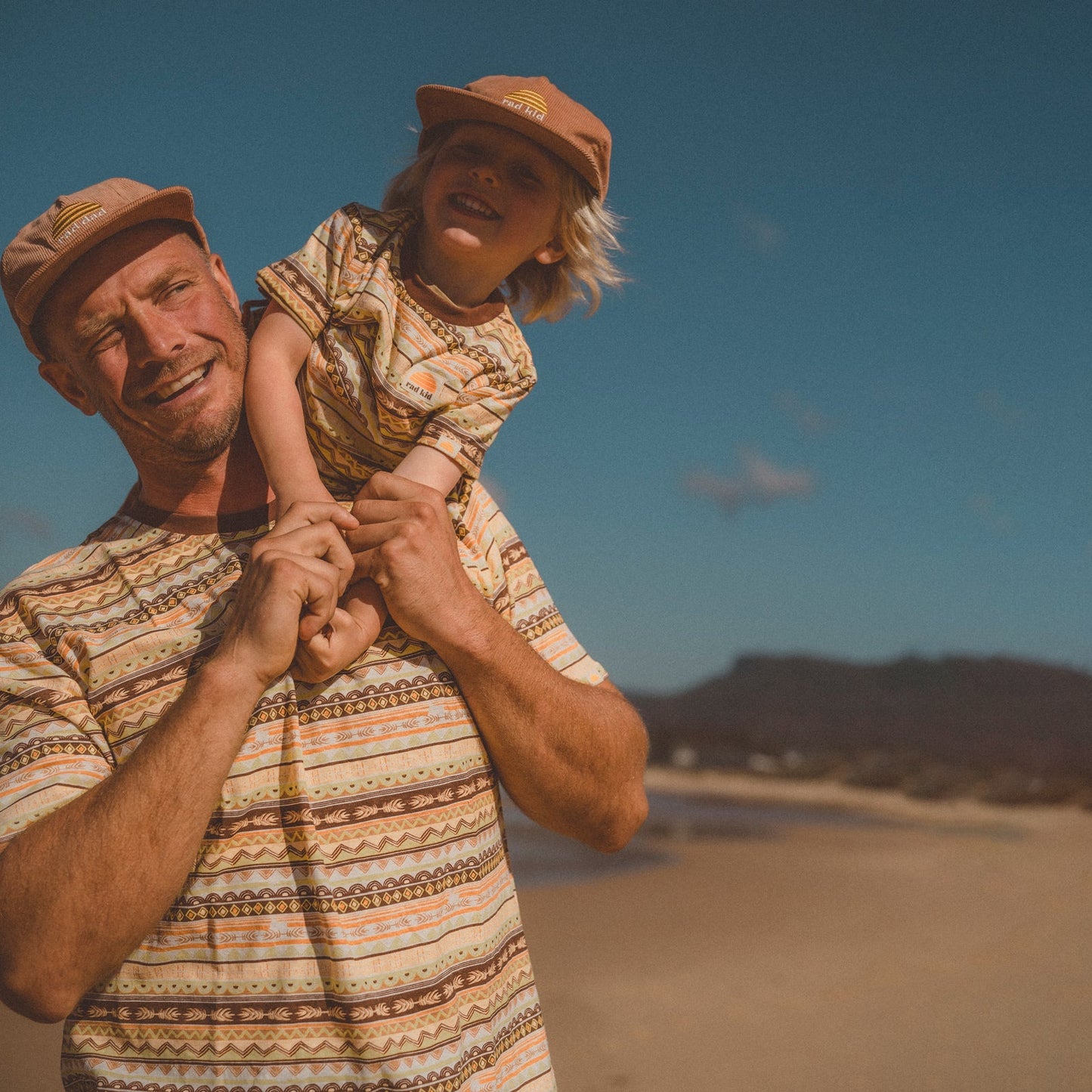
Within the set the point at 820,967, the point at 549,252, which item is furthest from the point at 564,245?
the point at 820,967

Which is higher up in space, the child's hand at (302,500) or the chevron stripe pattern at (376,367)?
the chevron stripe pattern at (376,367)

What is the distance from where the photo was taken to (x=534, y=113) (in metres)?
2.16

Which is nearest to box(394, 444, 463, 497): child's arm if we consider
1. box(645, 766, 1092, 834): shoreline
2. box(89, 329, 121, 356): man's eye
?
box(89, 329, 121, 356): man's eye

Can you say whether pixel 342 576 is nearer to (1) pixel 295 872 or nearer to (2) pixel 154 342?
(1) pixel 295 872

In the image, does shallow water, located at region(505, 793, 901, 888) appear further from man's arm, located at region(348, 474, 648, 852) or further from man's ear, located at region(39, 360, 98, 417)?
man's arm, located at region(348, 474, 648, 852)

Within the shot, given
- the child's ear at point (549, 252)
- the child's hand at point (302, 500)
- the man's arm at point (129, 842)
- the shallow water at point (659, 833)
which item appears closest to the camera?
the man's arm at point (129, 842)

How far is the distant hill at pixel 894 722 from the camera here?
21906 mm

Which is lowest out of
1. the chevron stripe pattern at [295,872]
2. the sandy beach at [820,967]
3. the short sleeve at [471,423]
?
the sandy beach at [820,967]

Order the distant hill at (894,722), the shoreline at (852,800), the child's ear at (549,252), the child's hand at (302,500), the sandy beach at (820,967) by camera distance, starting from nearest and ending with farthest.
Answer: the child's hand at (302,500)
the child's ear at (549,252)
the sandy beach at (820,967)
the shoreline at (852,800)
the distant hill at (894,722)

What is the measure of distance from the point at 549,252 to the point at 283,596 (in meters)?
1.13

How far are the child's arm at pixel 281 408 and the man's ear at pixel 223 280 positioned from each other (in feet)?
0.70

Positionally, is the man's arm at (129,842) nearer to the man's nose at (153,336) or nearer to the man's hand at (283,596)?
the man's hand at (283,596)

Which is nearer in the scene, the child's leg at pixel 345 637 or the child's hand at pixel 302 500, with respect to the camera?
the child's leg at pixel 345 637

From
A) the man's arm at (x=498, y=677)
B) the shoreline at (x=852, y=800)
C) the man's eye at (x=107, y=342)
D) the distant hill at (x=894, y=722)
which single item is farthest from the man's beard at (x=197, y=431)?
the distant hill at (x=894, y=722)
